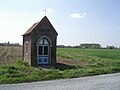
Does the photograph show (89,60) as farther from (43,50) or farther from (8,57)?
(43,50)

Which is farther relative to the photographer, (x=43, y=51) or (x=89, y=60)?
(x=89, y=60)

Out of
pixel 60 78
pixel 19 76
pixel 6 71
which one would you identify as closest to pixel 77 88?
pixel 60 78

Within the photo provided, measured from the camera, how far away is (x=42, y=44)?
22.7 metres

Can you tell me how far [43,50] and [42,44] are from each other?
2.18 feet

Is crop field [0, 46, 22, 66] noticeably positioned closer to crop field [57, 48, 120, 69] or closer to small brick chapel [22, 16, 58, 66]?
small brick chapel [22, 16, 58, 66]

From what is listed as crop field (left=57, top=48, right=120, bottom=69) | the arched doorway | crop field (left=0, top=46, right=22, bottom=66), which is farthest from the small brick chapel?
crop field (left=0, top=46, right=22, bottom=66)

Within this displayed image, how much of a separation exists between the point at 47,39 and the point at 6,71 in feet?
26.1

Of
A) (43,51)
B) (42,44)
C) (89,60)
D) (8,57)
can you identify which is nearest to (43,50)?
(43,51)

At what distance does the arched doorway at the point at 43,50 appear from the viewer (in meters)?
22.7

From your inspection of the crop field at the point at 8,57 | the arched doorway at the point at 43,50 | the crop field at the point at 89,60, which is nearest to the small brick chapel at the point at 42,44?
the arched doorway at the point at 43,50

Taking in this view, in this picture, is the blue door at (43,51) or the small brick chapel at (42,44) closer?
the small brick chapel at (42,44)

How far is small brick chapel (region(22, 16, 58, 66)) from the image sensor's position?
2217 centimetres

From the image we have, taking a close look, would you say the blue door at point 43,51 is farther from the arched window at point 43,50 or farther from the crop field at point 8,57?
the crop field at point 8,57

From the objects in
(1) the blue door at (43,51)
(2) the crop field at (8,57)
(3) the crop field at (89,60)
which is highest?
(1) the blue door at (43,51)
